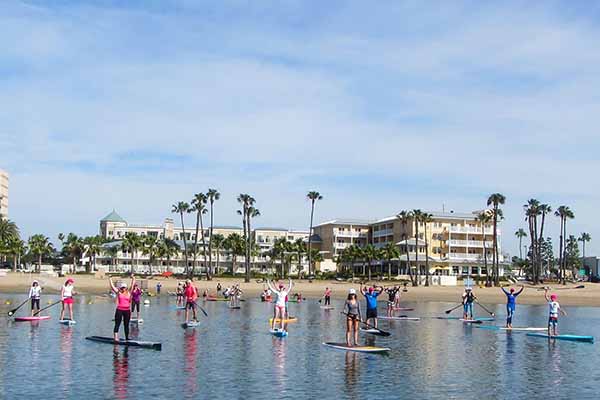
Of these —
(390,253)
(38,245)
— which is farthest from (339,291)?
(38,245)

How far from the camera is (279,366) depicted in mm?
20469

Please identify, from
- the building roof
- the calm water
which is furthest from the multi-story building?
the calm water

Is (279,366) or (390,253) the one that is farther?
(390,253)

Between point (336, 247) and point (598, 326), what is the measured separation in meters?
95.0

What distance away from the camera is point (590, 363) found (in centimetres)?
2311

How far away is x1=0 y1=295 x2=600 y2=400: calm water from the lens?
16.6m

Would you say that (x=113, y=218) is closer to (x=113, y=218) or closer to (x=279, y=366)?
(x=113, y=218)

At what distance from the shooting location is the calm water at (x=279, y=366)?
54.3ft

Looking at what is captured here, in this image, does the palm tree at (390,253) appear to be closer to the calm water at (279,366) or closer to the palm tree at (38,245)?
the palm tree at (38,245)

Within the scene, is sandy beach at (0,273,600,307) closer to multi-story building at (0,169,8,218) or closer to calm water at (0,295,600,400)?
calm water at (0,295,600,400)

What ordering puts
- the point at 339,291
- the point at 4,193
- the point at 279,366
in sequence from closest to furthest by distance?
the point at 279,366, the point at 339,291, the point at 4,193

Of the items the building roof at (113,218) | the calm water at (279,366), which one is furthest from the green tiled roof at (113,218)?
the calm water at (279,366)

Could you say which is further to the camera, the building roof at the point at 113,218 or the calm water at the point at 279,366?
the building roof at the point at 113,218

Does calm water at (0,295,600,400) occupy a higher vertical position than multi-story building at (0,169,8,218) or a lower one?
lower
